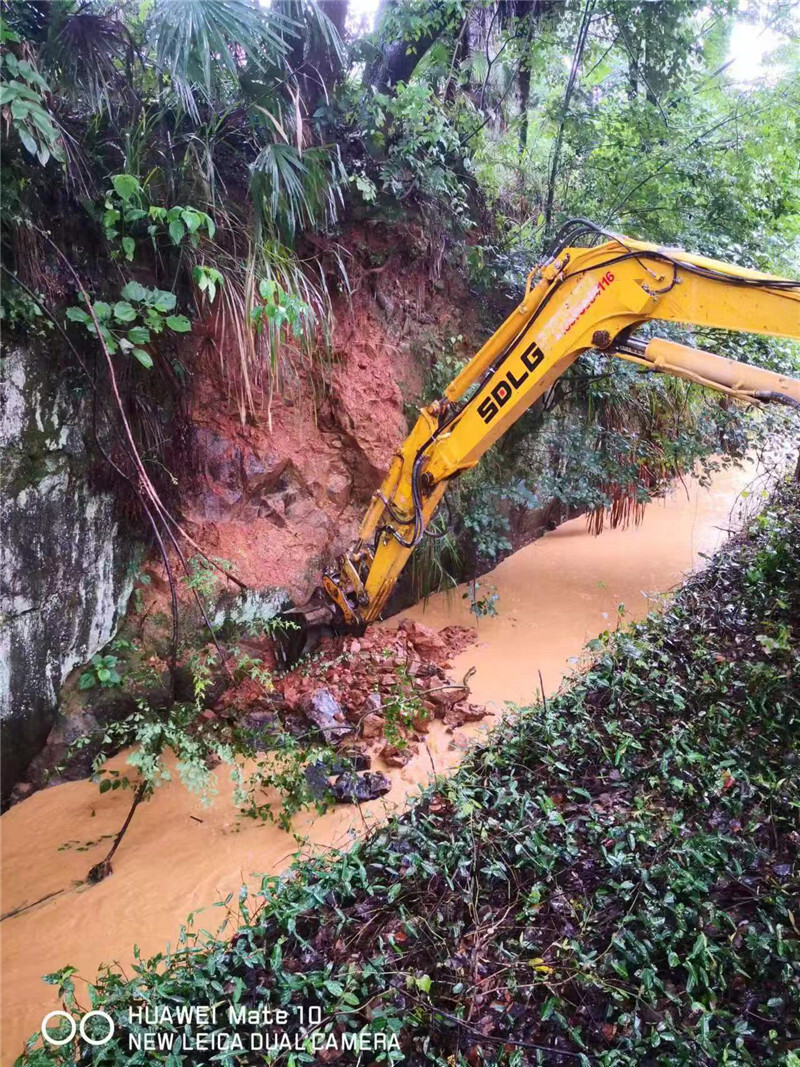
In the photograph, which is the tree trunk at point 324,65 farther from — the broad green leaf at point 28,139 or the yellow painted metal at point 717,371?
the yellow painted metal at point 717,371

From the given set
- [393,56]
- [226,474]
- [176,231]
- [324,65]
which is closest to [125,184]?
[176,231]

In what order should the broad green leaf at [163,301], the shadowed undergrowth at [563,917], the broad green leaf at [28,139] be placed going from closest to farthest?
the shadowed undergrowth at [563,917], the broad green leaf at [28,139], the broad green leaf at [163,301]

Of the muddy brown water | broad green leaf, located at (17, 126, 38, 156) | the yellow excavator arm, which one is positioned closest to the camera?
the muddy brown water

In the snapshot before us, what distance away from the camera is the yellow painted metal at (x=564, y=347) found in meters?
2.95

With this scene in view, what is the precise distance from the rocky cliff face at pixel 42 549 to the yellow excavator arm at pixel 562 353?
1512 millimetres

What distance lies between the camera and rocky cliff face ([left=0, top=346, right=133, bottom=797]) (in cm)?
331

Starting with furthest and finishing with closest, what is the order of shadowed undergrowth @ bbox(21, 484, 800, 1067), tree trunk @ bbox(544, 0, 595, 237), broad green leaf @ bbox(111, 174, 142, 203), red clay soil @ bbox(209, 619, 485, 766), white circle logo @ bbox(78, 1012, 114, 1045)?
tree trunk @ bbox(544, 0, 595, 237) → red clay soil @ bbox(209, 619, 485, 766) → broad green leaf @ bbox(111, 174, 142, 203) → white circle logo @ bbox(78, 1012, 114, 1045) → shadowed undergrowth @ bbox(21, 484, 800, 1067)

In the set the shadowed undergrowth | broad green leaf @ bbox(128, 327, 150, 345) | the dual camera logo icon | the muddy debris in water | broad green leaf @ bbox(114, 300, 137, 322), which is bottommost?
the muddy debris in water

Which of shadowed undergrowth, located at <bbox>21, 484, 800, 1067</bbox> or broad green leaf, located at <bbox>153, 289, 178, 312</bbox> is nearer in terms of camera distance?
shadowed undergrowth, located at <bbox>21, 484, 800, 1067</bbox>

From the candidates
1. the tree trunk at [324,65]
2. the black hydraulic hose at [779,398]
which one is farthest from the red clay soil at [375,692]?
the tree trunk at [324,65]

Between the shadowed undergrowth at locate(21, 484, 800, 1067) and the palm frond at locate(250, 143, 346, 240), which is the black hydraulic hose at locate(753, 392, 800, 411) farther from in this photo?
the palm frond at locate(250, 143, 346, 240)

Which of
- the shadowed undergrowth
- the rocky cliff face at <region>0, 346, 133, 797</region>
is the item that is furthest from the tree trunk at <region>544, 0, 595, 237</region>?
the shadowed undergrowth

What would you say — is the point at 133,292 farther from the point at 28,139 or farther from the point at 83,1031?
the point at 83,1031

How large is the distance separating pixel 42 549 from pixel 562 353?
2897 millimetres
